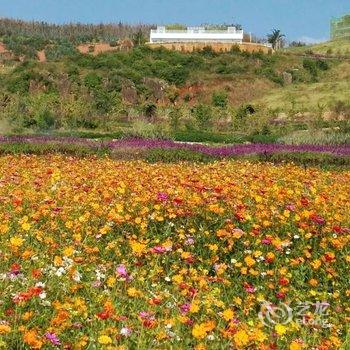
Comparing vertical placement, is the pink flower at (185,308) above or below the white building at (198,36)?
below

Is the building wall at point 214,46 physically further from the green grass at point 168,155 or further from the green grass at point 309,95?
the green grass at point 168,155

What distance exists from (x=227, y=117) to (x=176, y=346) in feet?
149

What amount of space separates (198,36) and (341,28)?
29.0 metres

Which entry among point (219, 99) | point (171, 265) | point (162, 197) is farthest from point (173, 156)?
point (219, 99)

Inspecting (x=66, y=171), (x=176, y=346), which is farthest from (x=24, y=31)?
(x=176, y=346)

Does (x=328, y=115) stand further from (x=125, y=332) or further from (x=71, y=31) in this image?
(x=71, y=31)

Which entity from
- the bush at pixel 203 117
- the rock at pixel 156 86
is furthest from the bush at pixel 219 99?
the bush at pixel 203 117

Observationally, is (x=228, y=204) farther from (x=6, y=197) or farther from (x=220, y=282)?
(x=6, y=197)

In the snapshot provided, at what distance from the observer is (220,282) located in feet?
17.3

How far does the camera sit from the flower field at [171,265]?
3.55 m

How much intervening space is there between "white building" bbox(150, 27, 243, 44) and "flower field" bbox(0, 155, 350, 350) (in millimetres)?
82271

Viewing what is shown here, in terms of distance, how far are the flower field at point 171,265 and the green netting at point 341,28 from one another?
329ft

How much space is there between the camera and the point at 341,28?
342 ft

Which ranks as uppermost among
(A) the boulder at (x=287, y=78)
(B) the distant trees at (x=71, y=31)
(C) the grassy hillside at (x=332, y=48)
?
(B) the distant trees at (x=71, y=31)
